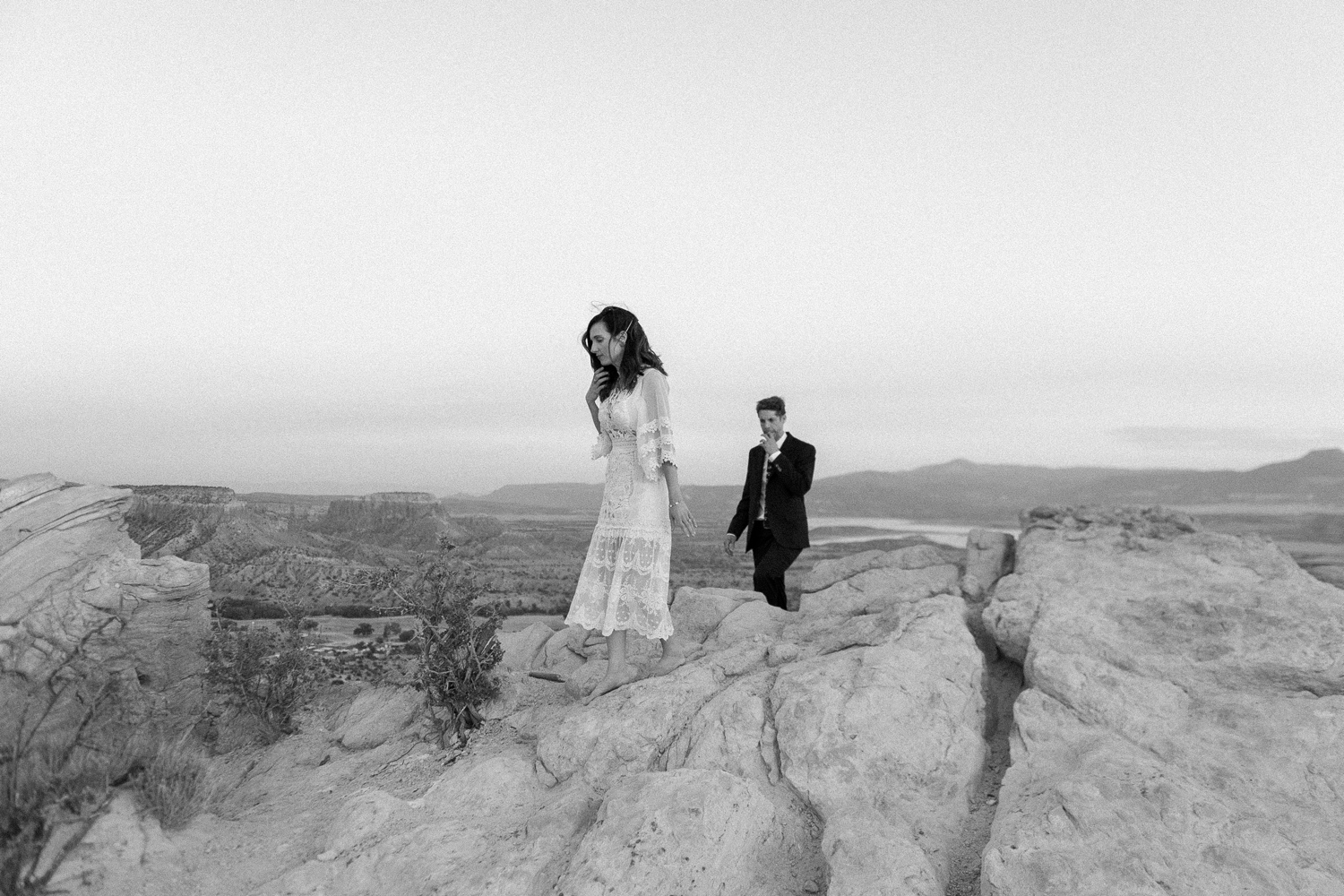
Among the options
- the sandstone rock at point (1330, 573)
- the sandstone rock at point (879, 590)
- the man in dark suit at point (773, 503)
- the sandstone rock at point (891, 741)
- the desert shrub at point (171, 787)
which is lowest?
the desert shrub at point (171, 787)

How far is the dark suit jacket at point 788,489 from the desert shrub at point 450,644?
136 inches

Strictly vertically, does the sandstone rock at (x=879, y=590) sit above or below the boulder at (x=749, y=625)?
above

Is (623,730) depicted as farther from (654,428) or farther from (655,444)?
(654,428)

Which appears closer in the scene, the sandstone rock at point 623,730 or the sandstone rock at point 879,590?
the sandstone rock at point 623,730

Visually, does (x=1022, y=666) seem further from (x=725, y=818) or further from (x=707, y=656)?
(x=725, y=818)

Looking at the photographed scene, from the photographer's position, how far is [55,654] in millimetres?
6363

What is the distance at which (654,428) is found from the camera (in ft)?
18.0

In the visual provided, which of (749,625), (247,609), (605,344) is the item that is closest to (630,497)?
(605,344)

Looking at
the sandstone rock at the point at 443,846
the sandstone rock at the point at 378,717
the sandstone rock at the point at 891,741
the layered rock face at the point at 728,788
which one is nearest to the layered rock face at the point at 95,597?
the sandstone rock at the point at 378,717

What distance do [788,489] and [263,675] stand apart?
5479 mm

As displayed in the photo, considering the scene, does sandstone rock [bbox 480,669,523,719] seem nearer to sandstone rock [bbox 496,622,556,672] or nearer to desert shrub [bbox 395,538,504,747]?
desert shrub [bbox 395,538,504,747]

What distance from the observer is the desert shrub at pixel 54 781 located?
12.2ft

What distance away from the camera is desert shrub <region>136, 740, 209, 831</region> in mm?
4492

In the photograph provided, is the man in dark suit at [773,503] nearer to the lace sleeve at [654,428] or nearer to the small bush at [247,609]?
the lace sleeve at [654,428]
